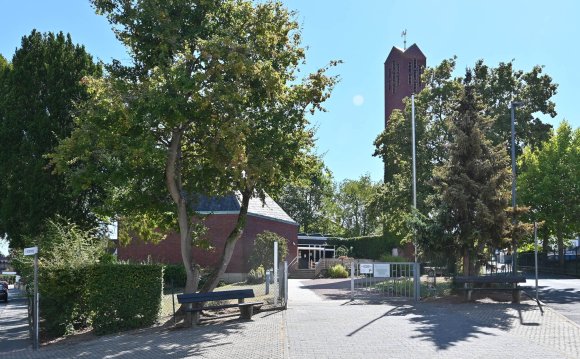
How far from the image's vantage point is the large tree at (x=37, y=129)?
29.0 m

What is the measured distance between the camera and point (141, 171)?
1805 cm

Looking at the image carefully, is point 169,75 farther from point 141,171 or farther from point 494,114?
point 494,114

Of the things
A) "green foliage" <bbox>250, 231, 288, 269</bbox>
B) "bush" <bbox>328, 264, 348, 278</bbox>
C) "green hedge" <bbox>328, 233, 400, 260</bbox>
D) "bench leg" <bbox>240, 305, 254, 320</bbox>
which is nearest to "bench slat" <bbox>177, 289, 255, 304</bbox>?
"bench leg" <bbox>240, 305, 254, 320</bbox>

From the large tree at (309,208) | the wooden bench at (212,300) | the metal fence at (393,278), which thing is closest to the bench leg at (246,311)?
→ the wooden bench at (212,300)

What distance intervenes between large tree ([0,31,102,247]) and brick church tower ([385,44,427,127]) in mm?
36912

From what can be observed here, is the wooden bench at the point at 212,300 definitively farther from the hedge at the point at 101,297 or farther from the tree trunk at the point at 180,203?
the tree trunk at the point at 180,203

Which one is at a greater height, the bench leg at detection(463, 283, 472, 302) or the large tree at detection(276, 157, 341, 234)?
the large tree at detection(276, 157, 341, 234)

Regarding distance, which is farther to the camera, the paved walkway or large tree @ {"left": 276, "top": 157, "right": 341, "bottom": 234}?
large tree @ {"left": 276, "top": 157, "right": 341, "bottom": 234}

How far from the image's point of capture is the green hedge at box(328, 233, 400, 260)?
55594mm

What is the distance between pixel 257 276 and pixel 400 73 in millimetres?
33781

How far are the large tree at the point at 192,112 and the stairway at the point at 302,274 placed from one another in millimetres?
24486

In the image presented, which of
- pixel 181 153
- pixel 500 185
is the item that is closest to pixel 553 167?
pixel 500 185

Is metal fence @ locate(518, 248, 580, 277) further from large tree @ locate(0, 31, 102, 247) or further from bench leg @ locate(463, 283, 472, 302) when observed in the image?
large tree @ locate(0, 31, 102, 247)

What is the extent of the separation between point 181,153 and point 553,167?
95.5 ft
